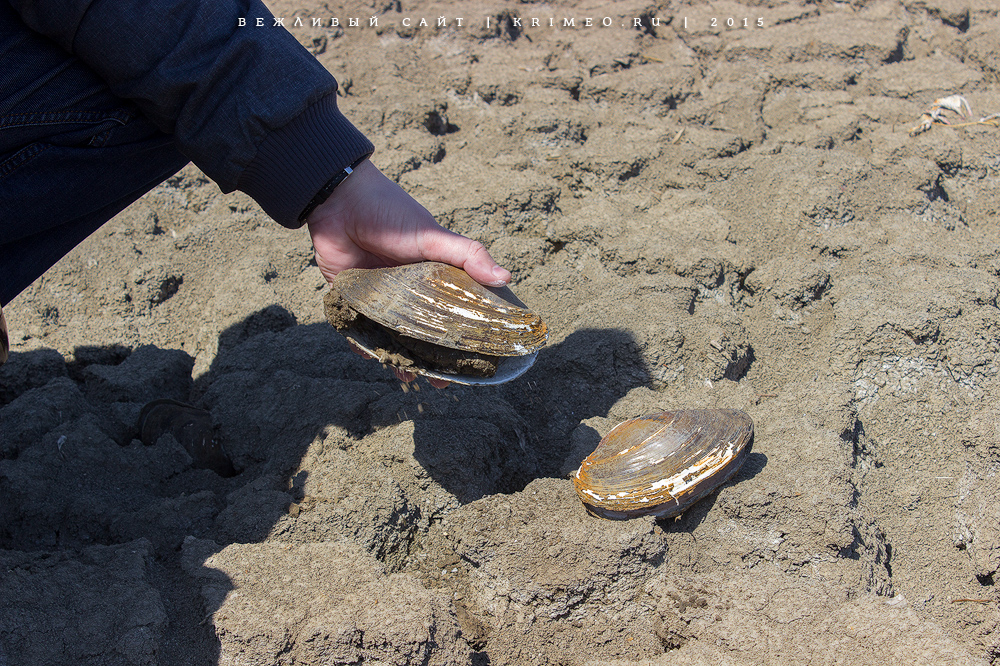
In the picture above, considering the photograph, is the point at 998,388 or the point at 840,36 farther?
the point at 840,36

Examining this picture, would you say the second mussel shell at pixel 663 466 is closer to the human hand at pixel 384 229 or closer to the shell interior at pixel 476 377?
the shell interior at pixel 476 377

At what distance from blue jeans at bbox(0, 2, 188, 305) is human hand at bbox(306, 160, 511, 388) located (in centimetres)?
62

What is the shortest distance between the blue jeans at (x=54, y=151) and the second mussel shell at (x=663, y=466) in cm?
187

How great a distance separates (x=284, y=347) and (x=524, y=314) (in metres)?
1.32

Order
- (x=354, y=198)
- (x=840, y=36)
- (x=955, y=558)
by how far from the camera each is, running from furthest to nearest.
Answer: (x=840, y=36) → (x=354, y=198) → (x=955, y=558)

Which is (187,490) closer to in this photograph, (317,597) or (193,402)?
(193,402)

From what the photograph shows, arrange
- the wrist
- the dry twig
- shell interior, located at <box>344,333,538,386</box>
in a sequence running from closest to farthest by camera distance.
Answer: shell interior, located at <box>344,333,538,386</box> → the wrist → the dry twig

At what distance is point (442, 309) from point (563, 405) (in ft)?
2.84

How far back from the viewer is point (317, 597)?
199cm

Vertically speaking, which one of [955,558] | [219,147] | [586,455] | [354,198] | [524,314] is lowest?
[955,558]

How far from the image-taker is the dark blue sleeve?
6.75ft

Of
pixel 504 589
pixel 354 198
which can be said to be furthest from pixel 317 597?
pixel 354 198

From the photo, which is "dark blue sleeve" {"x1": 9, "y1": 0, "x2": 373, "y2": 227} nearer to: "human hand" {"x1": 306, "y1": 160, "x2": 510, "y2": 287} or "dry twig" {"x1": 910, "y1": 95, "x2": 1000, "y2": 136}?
"human hand" {"x1": 306, "y1": 160, "x2": 510, "y2": 287}

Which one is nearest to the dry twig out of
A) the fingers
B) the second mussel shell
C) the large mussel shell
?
the second mussel shell
